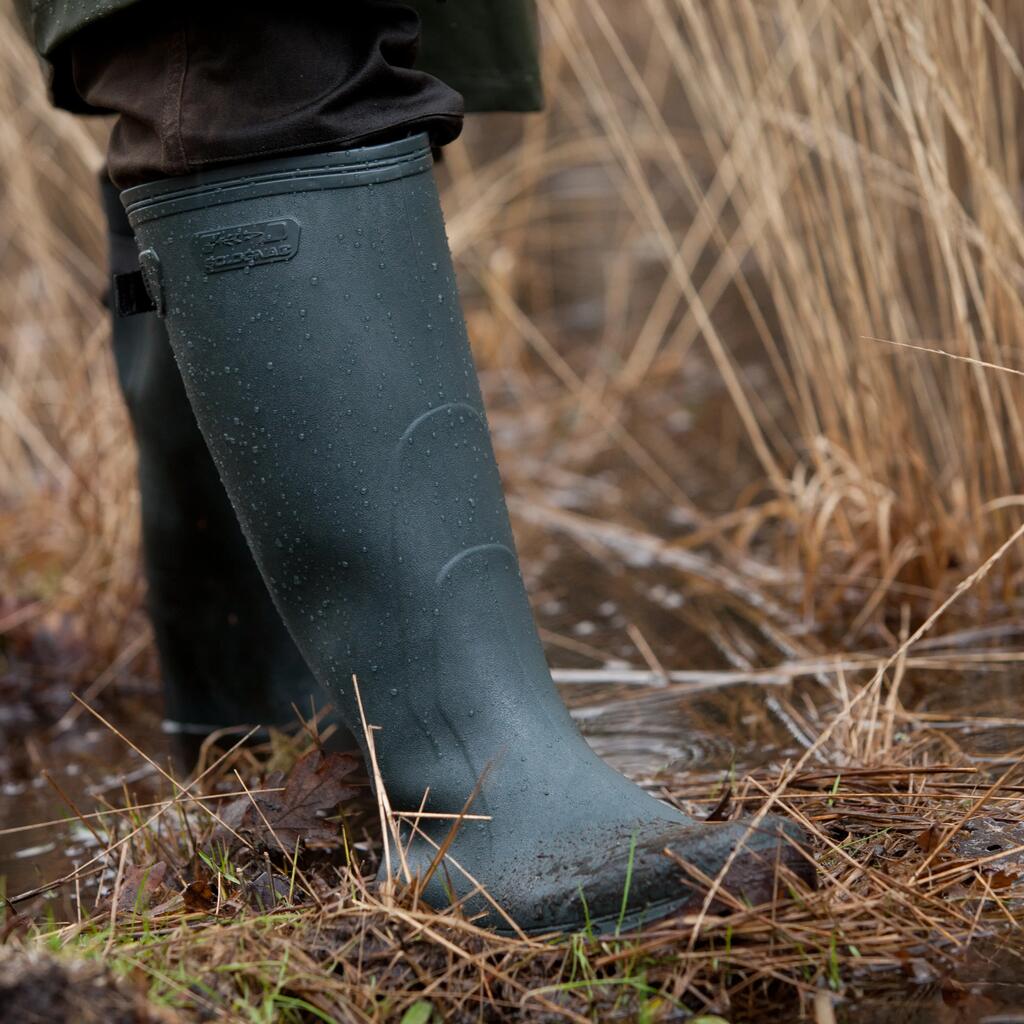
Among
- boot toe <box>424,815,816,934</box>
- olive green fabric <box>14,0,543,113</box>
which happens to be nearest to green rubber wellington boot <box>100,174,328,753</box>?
olive green fabric <box>14,0,543,113</box>

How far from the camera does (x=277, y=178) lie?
38.9 inches

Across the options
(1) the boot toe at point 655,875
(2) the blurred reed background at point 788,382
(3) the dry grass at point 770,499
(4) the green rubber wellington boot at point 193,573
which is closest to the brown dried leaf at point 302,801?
(3) the dry grass at point 770,499

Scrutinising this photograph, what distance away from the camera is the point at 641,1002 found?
852 millimetres

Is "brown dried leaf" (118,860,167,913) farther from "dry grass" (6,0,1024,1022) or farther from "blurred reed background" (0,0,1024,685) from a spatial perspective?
"blurred reed background" (0,0,1024,685)

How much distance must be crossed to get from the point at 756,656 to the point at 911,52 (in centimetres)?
71

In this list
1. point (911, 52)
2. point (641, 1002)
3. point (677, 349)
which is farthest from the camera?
point (677, 349)

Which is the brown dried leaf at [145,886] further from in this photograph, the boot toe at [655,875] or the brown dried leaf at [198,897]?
the boot toe at [655,875]

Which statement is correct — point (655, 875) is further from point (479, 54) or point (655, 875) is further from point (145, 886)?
point (479, 54)

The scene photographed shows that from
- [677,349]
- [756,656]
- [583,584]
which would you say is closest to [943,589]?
[756,656]

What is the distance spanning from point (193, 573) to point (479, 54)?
2.16 feet

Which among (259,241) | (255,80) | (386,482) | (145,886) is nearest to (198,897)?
(145,886)

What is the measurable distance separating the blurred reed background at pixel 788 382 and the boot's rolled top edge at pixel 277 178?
0.51 metres

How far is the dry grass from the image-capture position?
90cm

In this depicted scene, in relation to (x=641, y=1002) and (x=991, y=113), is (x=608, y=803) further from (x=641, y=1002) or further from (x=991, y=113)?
(x=991, y=113)
